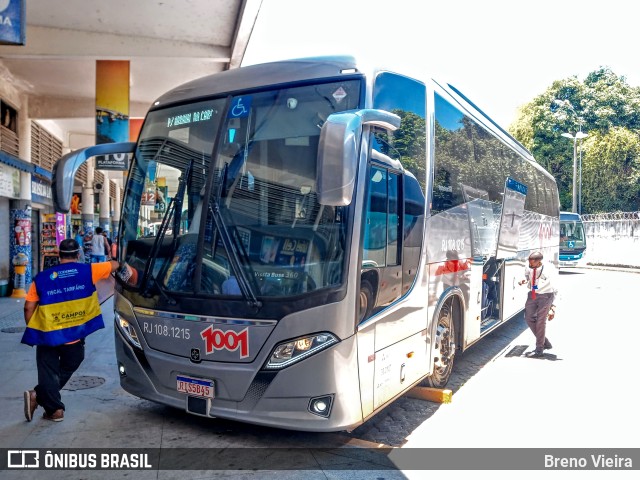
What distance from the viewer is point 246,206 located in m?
4.81

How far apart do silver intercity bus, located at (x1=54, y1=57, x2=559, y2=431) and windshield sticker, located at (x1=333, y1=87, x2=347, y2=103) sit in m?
0.01

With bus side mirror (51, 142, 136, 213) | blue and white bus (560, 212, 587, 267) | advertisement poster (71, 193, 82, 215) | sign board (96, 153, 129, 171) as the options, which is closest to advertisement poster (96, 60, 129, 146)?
sign board (96, 153, 129, 171)

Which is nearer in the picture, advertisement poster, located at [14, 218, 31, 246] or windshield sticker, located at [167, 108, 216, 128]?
windshield sticker, located at [167, 108, 216, 128]

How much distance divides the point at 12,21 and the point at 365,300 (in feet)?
16.2

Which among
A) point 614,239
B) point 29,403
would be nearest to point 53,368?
point 29,403

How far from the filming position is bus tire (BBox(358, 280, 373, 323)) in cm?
466

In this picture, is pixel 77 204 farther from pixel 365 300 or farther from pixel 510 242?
pixel 365 300

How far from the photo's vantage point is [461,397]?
6.69 m

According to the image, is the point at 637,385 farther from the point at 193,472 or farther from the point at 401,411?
the point at 193,472

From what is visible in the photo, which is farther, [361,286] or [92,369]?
[92,369]

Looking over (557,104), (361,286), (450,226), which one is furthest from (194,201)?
(557,104)

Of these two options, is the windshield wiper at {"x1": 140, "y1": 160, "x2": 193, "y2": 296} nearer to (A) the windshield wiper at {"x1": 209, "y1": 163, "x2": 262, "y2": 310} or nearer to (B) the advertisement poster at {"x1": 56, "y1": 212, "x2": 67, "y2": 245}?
(A) the windshield wiper at {"x1": 209, "y1": 163, "x2": 262, "y2": 310}

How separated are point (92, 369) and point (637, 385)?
6805mm

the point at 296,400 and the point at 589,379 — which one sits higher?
the point at 296,400
